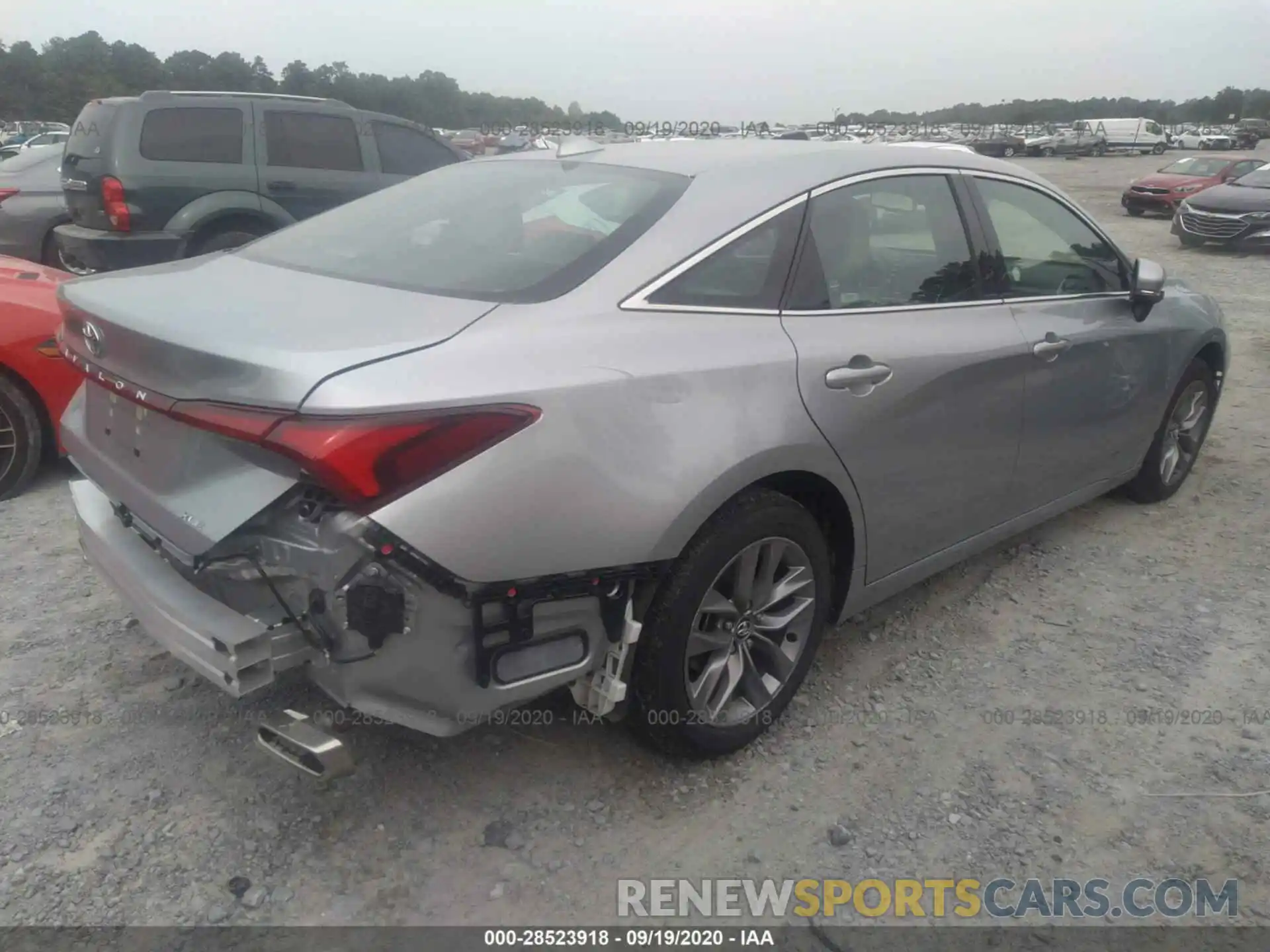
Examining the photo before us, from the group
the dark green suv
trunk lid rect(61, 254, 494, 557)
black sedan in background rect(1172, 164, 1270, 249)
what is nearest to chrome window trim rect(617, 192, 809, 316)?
trunk lid rect(61, 254, 494, 557)

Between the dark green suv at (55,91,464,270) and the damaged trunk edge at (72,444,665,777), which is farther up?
the dark green suv at (55,91,464,270)

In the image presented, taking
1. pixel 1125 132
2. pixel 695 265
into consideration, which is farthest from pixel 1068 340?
pixel 1125 132

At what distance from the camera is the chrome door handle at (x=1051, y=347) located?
343 centimetres

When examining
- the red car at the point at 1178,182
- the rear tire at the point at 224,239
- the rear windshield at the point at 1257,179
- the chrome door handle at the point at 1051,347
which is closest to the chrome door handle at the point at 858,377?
the chrome door handle at the point at 1051,347

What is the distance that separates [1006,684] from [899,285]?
1.33 metres

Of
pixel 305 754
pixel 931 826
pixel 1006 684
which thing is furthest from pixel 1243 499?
pixel 305 754

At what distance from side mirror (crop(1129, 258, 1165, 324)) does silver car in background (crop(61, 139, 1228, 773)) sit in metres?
0.66

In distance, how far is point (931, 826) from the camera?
257 centimetres

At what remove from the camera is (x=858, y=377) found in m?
2.75

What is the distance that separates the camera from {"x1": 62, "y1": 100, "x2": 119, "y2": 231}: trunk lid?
685 centimetres

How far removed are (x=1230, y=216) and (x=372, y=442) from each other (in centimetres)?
1675

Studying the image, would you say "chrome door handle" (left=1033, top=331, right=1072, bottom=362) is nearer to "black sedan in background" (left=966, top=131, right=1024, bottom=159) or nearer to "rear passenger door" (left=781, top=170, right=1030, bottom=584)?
"rear passenger door" (left=781, top=170, right=1030, bottom=584)

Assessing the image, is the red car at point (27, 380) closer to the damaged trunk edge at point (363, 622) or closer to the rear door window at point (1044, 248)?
the damaged trunk edge at point (363, 622)

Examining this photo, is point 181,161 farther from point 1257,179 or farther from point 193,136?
point 1257,179
